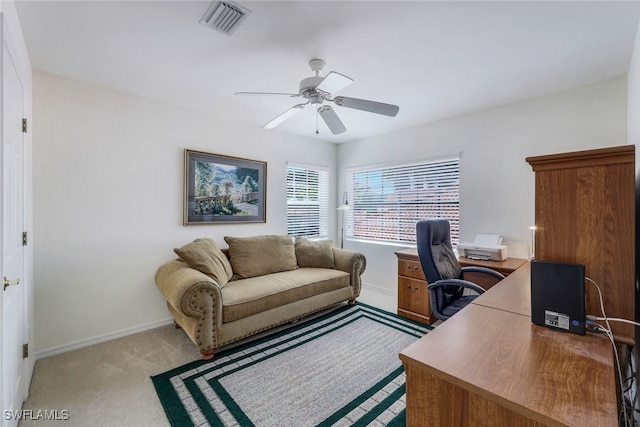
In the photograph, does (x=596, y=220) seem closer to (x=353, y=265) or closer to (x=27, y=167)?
(x=353, y=265)

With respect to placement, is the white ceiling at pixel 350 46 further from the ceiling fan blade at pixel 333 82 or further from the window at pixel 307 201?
the window at pixel 307 201

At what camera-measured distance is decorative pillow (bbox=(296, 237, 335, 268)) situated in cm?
359

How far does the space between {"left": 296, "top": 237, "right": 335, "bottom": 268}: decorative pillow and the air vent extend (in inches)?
101

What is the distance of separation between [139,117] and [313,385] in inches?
118

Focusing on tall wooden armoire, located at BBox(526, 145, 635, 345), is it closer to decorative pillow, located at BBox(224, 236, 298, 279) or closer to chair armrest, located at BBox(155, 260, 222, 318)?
chair armrest, located at BBox(155, 260, 222, 318)

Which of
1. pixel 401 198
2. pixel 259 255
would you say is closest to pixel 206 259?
pixel 259 255

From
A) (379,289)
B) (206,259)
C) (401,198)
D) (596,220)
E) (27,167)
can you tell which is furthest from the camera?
(379,289)

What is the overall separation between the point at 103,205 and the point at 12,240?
1093mm

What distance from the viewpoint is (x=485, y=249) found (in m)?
2.85

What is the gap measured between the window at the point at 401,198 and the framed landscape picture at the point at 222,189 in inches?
65.0

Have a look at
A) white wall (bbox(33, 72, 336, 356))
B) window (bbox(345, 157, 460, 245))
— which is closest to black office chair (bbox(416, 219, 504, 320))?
window (bbox(345, 157, 460, 245))

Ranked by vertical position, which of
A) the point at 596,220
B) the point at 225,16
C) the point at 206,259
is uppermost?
the point at 225,16

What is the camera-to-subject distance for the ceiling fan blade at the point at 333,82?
179cm

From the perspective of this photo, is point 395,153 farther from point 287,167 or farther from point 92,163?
point 92,163
